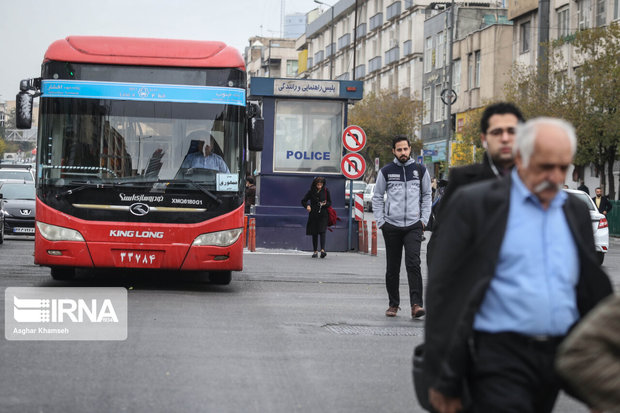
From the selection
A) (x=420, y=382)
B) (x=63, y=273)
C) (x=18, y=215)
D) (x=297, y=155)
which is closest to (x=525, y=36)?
(x=297, y=155)

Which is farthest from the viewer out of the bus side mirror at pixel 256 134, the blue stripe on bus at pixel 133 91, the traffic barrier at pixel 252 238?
the traffic barrier at pixel 252 238

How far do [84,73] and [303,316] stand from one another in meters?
4.32

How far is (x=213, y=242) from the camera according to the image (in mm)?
13883

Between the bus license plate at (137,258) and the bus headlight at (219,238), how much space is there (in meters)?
0.49

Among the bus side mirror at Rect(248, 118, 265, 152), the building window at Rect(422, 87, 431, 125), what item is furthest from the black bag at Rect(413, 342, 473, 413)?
the building window at Rect(422, 87, 431, 125)

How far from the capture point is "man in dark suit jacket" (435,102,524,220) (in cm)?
508

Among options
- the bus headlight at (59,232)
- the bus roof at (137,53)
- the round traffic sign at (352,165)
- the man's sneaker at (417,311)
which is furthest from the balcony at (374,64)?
the man's sneaker at (417,311)

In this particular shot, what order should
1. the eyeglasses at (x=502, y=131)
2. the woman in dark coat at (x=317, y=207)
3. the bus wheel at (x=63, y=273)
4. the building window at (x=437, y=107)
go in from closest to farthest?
the eyeglasses at (x=502, y=131), the bus wheel at (x=63, y=273), the woman in dark coat at (x=317, y=207), the building window at (x=437, y=107)

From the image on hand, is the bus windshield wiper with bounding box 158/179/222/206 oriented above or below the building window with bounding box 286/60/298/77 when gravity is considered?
below

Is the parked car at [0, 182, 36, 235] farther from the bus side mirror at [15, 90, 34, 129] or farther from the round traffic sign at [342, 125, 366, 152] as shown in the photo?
the bus side mirror at [15, 90, 34, 129]

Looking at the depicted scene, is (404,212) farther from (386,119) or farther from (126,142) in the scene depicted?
(386,119)

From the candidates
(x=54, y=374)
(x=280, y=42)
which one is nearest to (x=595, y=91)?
(x=54, y=374)

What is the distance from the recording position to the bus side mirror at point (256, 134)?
46.4 feet

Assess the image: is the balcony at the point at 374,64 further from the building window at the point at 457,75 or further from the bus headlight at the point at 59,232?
the bus headlight at the point at 59,232
